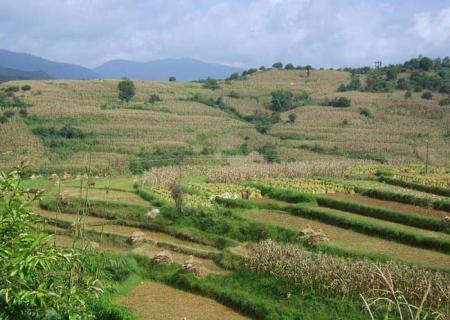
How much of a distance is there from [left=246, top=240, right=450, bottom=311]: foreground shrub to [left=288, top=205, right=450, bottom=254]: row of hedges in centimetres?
356

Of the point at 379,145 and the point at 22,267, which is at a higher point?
the point at 22,267

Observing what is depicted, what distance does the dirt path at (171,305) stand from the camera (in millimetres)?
17281

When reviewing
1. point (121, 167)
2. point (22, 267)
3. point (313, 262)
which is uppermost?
point (22, 267)

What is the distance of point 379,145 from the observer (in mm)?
51219

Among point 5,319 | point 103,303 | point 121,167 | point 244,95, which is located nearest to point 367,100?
point 244,95

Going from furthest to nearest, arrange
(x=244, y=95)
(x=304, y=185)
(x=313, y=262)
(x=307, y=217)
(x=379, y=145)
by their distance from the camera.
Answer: (x=244, y=95)
(x=379, y=145)
(x=304, y=185)
(x=307, y=217)
(x=313, y=262)

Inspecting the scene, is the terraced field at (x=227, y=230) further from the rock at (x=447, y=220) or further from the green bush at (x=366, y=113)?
the green bush at (x=366, y=113)

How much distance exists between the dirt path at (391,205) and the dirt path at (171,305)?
11.2 meters

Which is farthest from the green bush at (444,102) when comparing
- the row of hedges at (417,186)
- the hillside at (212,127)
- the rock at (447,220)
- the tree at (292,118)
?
the rock at (447,220)

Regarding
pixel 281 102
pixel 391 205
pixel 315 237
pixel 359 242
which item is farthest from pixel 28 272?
pixel 281 102

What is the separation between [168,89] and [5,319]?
8372cm

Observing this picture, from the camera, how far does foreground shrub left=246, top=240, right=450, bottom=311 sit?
53.1ft

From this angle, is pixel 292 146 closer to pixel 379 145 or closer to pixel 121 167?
pixel 379 145

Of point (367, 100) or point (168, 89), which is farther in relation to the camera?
point (168, 89)
